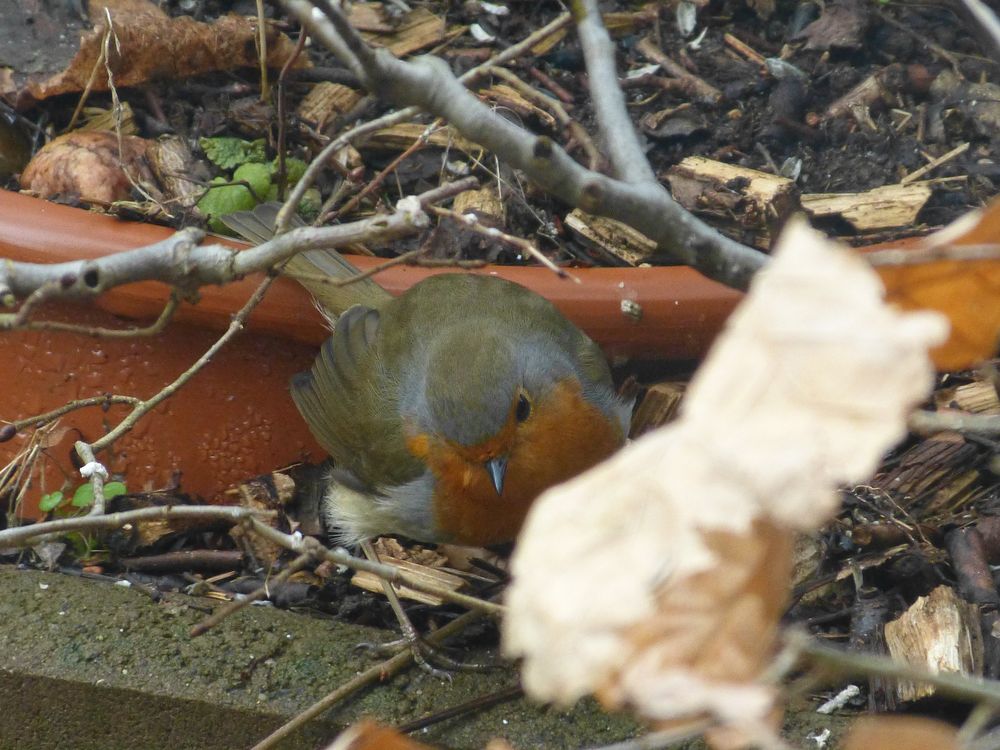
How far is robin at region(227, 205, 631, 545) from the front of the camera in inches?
120

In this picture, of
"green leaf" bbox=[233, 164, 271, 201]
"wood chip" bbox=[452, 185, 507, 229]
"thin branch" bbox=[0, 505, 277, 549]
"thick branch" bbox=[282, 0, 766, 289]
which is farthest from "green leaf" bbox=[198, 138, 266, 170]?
"thick branch" bbox=[282, 0, 766, 289]

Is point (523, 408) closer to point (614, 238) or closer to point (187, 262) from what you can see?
point (614, 238)

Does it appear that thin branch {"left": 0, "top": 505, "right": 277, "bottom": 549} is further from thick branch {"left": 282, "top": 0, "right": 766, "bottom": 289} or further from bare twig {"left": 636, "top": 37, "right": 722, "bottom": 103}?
bare twig {"left": 636, "top": 37, "right": 722, "bottom": 103}

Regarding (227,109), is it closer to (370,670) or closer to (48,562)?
(48,562)

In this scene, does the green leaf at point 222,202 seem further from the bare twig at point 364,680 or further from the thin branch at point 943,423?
the thin branch at point 943,423

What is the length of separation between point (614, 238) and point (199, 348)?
132cm

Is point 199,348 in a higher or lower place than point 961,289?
lower

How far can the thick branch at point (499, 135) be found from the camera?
1495 mm

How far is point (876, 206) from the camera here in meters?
3.53

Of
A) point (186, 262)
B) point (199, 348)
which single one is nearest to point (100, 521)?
point (186, 262)

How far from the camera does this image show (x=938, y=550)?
287 cm

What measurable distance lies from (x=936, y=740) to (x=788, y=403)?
27 centimetres

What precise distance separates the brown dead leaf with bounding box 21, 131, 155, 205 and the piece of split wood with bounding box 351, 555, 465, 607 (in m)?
1.37

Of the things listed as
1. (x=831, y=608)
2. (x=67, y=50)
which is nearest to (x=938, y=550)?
(x=831, y=608)
